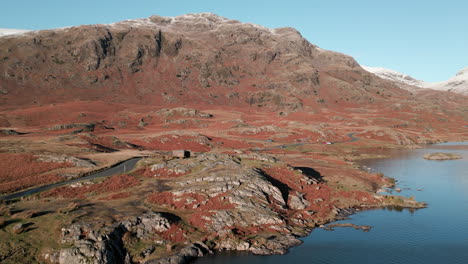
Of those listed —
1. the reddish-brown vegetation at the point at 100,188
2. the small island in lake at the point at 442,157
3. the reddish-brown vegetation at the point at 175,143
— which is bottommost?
the reddish-brown vegetation at the point at 175,143

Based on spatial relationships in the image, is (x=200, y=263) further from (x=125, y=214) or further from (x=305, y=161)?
(x=305, y=161)

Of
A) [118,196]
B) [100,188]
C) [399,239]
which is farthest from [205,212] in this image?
[399,239]

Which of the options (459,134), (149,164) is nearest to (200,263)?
(149,164)

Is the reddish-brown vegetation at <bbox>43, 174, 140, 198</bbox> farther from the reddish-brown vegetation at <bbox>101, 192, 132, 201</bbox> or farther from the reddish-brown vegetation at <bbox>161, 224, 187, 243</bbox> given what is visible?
the reddish-brown vegetation at <bbox>161, 224, 187, 243</bbox>

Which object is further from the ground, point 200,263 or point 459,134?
point 459,134

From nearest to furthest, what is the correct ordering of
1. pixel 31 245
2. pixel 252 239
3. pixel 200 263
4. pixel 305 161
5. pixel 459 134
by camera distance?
1. pixel 31 245
2. pixel 200 263
3. pixel 252 239
4. pixel 305 161
5. pixel 459 134

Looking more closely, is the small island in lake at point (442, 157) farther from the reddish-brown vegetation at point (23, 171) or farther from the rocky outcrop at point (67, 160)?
the reddish-brown vegetation at point (23, 171)

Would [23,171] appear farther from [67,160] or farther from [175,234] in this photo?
[175,234]

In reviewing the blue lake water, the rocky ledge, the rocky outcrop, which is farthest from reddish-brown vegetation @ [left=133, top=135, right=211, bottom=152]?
the blue lake water

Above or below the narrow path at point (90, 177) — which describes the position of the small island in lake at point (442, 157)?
above

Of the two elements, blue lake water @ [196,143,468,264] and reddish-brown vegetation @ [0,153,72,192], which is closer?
blue lake water @ [196,143,468,264]

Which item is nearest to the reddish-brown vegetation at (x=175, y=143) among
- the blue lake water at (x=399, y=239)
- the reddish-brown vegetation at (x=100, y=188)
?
the reddish-brown vegetation at (x=100, y=188)
